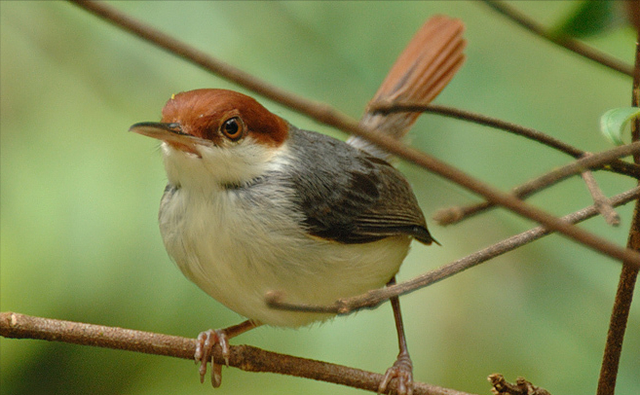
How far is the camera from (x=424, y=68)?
3965mm

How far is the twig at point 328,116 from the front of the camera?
0.93 m

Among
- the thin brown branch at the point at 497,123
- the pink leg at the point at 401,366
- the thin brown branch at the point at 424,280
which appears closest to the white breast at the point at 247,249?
the pink leg at the point at 401,366

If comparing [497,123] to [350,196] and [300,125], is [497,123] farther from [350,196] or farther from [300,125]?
[300,125]

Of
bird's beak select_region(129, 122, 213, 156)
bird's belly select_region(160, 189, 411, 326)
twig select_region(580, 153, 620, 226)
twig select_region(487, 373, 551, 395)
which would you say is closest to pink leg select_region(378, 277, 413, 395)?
bird's belly select_region(160, 189, 411, 326)

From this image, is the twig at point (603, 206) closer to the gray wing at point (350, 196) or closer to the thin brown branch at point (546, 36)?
the thin brown branch at point (546, 36)

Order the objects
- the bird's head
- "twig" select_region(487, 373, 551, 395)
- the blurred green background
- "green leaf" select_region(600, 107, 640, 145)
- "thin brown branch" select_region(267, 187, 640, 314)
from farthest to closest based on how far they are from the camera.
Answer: the blurred green background → the bird's head → "twig" select_region(487, 373, 551, 395) → "green leaf" select_region(600, 107, 640, 145) → "thin brown branch" select_region(267, 187, 640, 314)

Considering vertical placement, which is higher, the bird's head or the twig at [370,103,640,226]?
the bird's head

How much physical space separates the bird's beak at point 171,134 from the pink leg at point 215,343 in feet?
2.53

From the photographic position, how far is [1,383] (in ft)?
11.5

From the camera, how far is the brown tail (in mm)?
3875

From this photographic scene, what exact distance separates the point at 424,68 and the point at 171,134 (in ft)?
5.96

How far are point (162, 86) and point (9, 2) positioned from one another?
112cm

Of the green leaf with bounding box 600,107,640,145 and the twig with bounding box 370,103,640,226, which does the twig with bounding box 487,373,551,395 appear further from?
the green leaf with bounding box 600,107,640,145

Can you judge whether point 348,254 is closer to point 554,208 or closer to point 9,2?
point 554,208
